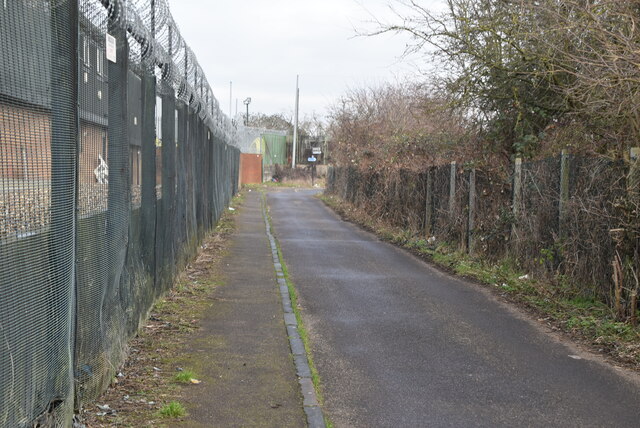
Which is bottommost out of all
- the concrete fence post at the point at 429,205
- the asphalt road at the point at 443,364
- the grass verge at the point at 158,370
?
the asphalt road at the point at 443,364

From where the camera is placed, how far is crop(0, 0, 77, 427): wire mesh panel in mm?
2859

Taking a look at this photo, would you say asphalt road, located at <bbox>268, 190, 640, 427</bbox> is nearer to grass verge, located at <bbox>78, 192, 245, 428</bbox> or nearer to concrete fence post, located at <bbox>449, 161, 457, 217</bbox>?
grass verge, located at <bbox>78, 192, 245, 428</bbox>

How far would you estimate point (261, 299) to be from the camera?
8.84 metres

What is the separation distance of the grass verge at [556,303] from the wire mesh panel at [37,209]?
4.91 meters

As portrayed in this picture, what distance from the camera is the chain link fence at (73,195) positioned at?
2957mm

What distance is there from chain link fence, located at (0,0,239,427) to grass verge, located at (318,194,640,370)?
455 cm

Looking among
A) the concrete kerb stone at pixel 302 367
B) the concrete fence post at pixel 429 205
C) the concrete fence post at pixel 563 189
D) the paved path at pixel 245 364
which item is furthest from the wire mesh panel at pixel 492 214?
the paved path at pixel 245 364

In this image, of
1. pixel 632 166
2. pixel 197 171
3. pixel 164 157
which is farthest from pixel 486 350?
pixel 197 171

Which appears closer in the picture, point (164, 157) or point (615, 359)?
point (615, 359)

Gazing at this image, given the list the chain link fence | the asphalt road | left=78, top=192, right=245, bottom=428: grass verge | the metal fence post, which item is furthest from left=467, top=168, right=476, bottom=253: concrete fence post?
the metal fence post

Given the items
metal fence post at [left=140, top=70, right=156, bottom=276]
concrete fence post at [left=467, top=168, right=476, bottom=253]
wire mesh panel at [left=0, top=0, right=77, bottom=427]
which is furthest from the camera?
concrete fence post at [left=467, top=168, right=476, bottom=253]

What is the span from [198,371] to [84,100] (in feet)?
8.27

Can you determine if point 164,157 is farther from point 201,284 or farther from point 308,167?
point 308,167

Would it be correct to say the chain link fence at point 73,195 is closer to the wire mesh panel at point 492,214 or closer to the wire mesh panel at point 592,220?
the wire mesh panel at point 592,220
